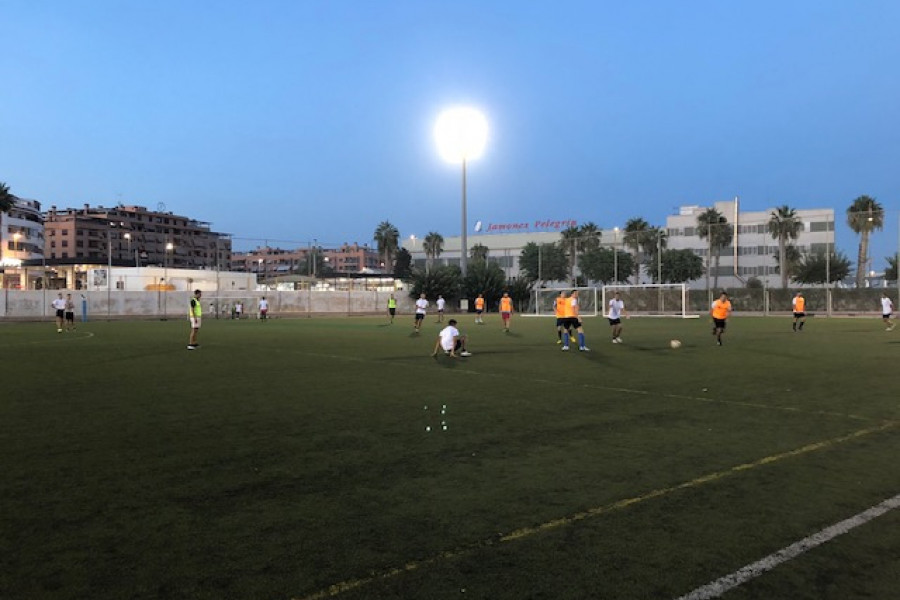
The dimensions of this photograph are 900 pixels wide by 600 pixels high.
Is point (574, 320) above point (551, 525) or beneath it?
above

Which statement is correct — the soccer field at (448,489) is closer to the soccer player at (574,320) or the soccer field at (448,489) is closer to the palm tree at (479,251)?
the soccer player at (574,320)

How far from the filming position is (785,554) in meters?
4.05

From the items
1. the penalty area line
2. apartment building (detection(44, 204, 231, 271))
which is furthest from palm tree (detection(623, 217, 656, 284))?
apartment building (detection(44, 204, 231, 271))

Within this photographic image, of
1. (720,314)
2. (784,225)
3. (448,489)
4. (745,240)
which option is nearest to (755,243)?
(745,240)

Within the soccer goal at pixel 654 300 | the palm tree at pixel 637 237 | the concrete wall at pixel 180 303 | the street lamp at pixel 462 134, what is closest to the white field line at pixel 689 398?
the street lamp at pixel 462 134

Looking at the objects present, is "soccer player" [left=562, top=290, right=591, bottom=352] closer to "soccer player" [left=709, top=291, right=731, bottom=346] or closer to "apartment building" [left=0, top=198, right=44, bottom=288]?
"soccer player" [left=709, top=291, right=731, bottom=346]

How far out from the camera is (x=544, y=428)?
25.9ft

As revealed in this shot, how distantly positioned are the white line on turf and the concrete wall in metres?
49.7

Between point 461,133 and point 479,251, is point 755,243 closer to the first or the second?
point 479,251

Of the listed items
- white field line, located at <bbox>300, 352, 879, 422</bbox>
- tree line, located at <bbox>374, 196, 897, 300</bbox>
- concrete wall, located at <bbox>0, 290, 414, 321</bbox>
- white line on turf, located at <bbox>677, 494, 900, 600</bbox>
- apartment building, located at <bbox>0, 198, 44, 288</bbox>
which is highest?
apartment building, located at <bbox>0, 198, 44, 288</bbox>

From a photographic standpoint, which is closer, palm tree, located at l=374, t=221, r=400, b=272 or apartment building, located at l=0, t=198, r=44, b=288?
apartment building, located at l=0, t=198, r=44, b=288

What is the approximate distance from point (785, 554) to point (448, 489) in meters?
2.52

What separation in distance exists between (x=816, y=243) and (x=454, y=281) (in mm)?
60929

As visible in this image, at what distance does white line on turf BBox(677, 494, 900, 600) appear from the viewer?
356 centimetres
